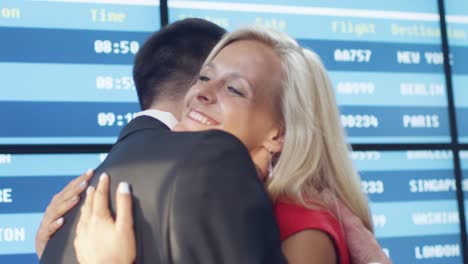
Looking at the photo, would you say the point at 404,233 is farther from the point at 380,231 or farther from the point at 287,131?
the point at 287,131

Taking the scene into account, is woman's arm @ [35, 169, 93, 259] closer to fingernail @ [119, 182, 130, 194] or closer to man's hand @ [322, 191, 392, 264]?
fingernail @ [119, 182, 130, 194]

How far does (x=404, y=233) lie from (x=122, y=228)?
221 cm

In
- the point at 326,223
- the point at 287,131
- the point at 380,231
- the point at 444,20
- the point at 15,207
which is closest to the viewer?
the point at 326,223

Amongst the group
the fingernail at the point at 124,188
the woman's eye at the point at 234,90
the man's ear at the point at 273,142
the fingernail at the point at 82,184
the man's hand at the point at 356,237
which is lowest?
the man's hand at the point at 356,237

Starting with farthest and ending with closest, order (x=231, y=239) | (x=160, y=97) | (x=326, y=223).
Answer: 1. (x=160, y=97)
2. (x=326, y=223)
3. (x=231, y=239)

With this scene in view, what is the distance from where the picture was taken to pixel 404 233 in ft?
11.1

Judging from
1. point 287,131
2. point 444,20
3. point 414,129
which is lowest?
point 414,129

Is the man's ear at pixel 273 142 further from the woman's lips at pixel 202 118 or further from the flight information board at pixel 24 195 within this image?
the flight information board at pixel 24 195

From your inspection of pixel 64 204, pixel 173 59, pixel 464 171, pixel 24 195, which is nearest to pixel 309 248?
pixel 64 204

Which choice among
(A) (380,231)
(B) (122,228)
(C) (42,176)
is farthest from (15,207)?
(B) (122,228)

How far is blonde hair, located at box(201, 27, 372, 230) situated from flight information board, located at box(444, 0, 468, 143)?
205cm

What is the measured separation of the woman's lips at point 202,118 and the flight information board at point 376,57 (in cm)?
172

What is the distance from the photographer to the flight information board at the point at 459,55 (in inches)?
139

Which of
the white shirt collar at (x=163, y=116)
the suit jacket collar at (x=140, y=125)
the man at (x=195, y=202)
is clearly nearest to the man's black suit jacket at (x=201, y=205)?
the man at (x=195, y=202)
